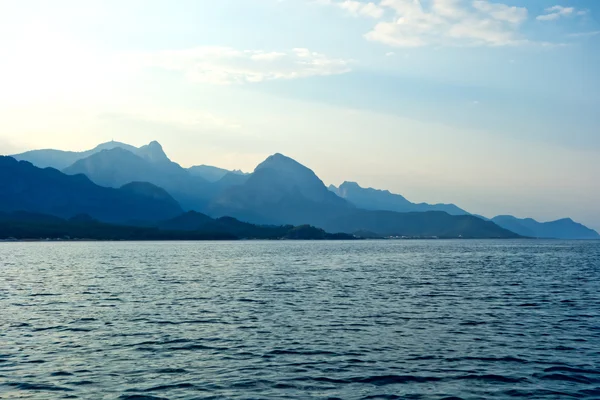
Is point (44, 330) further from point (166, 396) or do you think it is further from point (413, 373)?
point (413, 373)

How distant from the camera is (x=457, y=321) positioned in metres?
56.7

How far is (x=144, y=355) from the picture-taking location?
4038 centimetres

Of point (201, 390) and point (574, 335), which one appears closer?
point (201, 390)

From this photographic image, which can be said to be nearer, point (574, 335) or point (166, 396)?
point (166, 396)

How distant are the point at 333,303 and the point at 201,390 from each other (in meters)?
40.1

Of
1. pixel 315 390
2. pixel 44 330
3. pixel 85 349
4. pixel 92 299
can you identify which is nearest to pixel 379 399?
pixel 315 390

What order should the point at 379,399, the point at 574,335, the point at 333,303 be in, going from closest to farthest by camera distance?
the point at 379,399, the point at 574,335, the point at 333,303

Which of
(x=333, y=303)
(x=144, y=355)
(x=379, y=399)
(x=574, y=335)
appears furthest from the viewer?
(x=333, y=303)

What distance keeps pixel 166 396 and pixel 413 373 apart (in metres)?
16.1

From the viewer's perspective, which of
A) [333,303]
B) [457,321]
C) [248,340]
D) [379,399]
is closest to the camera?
[379,399]

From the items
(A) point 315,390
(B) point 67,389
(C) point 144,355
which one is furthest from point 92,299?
(A) point 315,390

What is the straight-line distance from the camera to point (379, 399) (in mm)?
30344

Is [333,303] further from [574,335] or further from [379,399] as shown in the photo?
[379,399]

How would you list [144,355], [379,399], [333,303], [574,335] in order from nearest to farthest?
[379,399], [144,355], [574,335], [333,303]
